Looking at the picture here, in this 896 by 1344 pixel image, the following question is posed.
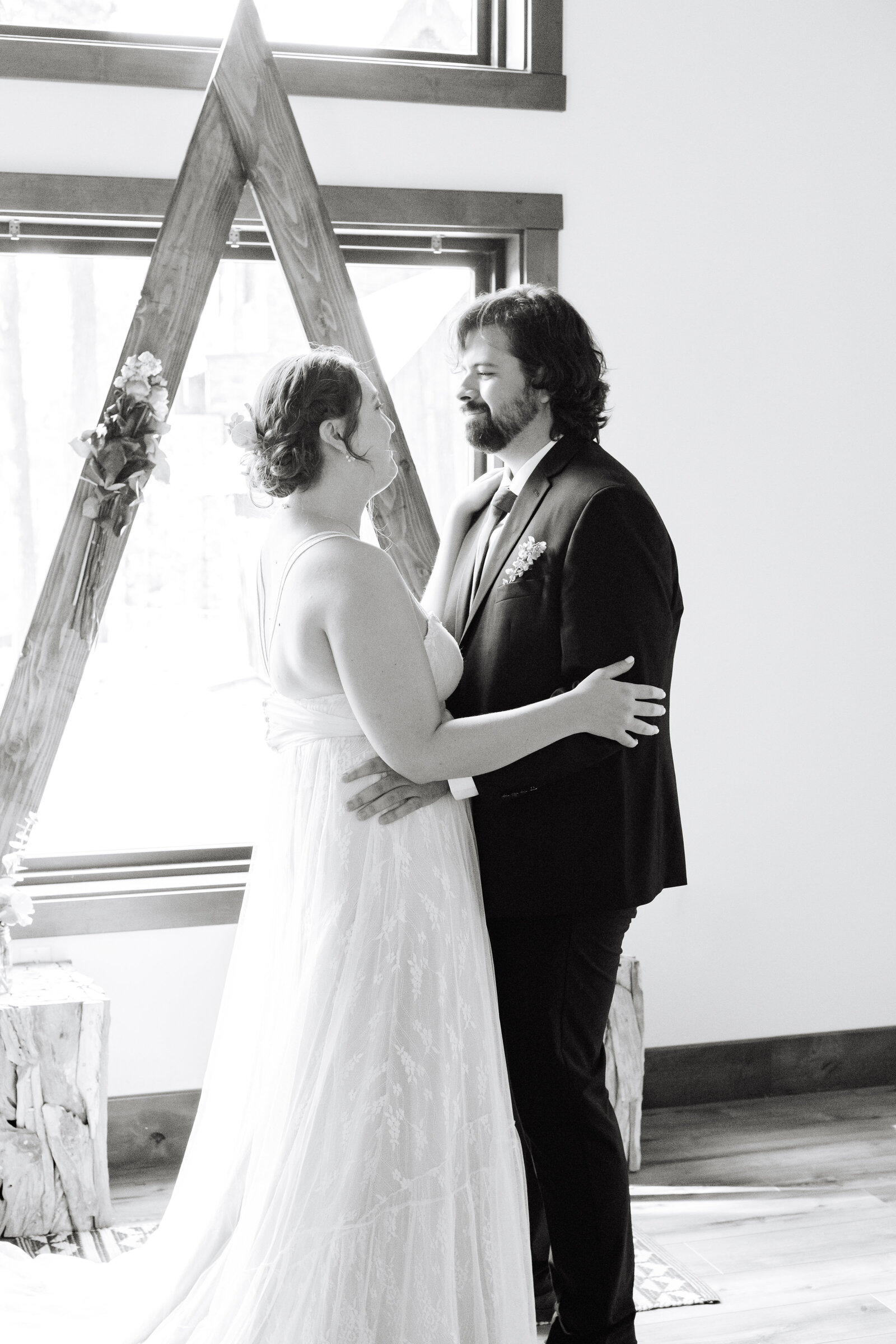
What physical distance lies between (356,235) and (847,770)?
1.94 meters

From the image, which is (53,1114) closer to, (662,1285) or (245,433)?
(662,1285)

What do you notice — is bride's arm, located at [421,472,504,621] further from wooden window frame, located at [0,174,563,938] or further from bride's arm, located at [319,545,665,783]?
wooden window frame, located at [0,174,563,938]

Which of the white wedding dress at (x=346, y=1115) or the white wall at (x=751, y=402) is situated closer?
the white wedding dress at (x=346, y=1115)

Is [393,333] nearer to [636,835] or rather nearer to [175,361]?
[175,361]

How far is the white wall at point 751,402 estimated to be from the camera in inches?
133

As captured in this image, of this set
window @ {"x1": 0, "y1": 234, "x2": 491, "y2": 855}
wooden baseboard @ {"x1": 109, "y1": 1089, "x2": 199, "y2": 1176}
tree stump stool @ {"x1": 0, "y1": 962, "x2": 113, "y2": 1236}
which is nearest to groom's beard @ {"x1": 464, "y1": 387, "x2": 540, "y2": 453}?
window @ {"x1": 0, "y1": 234, "x2": 491, "y2": 855}

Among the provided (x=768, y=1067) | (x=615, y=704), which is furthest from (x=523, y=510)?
(x=768, y=1067)

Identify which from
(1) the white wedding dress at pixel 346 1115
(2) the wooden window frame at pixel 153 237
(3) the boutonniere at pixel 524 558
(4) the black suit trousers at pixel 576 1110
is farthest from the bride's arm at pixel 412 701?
(2) the wooden window frame at pixel 153 237

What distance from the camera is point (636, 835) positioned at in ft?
6.89

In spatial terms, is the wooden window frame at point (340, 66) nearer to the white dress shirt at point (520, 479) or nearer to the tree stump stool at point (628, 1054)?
the white dress shirt at point (520, 479)

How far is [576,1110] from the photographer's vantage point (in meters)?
2.08

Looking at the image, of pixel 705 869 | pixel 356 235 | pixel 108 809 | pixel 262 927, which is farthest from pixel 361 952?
pixel 356 235

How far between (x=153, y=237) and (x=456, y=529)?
1330 millimetres

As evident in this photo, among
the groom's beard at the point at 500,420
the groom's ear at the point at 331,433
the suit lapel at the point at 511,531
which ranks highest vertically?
the groom's beard at the point at 500,420
